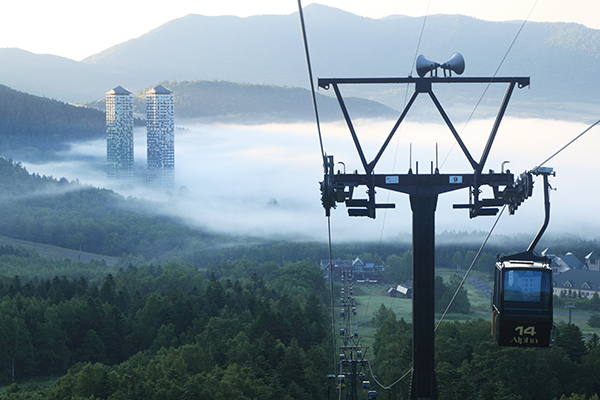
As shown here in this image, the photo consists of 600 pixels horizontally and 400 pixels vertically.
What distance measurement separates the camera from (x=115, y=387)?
2756 inches

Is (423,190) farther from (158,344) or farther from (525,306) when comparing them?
(158,344)

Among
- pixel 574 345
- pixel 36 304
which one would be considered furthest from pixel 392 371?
pixel 36 304

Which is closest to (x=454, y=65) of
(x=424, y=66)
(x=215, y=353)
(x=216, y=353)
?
(x=424, y=66)

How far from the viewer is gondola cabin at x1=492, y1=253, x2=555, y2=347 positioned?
90.5 feet

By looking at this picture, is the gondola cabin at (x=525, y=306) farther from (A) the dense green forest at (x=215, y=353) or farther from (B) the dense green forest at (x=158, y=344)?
(A) the dense green forest at (x=215, y=353)

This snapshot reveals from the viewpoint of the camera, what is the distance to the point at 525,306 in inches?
1089

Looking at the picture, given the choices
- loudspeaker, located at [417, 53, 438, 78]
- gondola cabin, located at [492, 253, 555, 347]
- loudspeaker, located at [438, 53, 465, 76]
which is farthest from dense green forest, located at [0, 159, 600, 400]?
loudspeaker, located at [438, 53, 465, 76]

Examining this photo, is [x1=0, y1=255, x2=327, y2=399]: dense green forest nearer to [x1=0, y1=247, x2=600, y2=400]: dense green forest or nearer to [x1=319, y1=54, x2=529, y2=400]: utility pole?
[x1=0, y1=247, x2=600, y2=400]: dense green forest

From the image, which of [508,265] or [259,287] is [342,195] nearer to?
[508,265]

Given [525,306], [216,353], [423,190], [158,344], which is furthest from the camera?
[158,344]

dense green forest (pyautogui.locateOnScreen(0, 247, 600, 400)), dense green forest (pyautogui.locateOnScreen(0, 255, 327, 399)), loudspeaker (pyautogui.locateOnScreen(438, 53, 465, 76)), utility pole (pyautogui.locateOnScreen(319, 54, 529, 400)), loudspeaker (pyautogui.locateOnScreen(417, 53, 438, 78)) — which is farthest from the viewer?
dense green forest (pyautogui.locateOnScreen(0, 247, 600, 400))

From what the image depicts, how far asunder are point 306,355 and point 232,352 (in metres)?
8.88

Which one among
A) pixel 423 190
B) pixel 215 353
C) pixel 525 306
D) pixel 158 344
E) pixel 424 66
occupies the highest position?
pixel 424 66

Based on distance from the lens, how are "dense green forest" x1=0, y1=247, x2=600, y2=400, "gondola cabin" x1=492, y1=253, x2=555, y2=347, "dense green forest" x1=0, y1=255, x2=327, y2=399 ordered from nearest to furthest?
"gondola cabin" x1=492, y1=253, x2=555, y2=347
"dense green forest" x1=0, y1=255, x2=327, y2=399
"dense green forest" x1=0, y1=247, x2=600, y2=400
